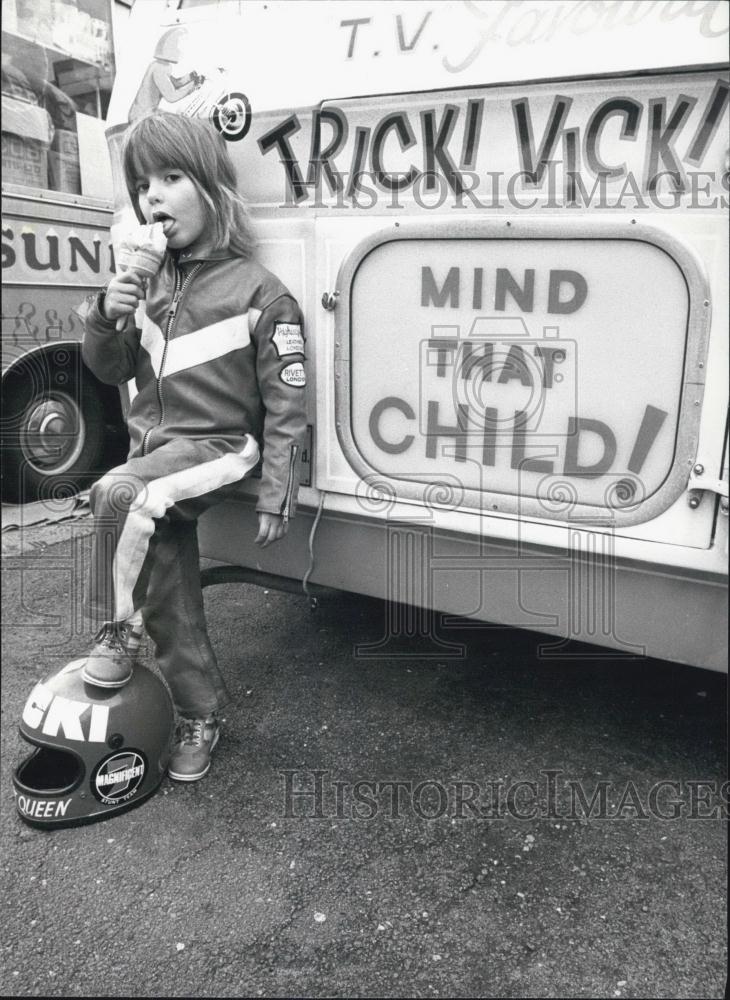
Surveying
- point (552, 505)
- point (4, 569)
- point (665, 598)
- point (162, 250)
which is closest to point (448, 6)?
point (162, 250)

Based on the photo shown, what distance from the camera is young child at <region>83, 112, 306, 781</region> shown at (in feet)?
7.37

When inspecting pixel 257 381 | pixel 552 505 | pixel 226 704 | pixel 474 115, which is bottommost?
pixel 226 704

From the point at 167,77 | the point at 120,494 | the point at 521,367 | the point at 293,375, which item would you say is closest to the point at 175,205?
the point at 167,77

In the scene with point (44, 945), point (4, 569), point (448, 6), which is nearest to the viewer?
point (44, 945)

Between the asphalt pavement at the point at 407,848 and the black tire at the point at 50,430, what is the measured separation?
1661 millimetres

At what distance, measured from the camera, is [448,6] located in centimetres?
201

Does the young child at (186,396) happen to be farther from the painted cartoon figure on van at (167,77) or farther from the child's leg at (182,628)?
the painted cartoon figure on van at (167,77)

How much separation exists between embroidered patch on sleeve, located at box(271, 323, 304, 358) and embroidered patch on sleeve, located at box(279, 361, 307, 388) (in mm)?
37

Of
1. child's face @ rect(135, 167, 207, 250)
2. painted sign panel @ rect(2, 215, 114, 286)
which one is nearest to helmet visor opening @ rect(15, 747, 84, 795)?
child's face @ rect(135, 167, 207, 250)

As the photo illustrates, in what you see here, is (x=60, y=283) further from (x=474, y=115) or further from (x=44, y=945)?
(x=44, y=945)

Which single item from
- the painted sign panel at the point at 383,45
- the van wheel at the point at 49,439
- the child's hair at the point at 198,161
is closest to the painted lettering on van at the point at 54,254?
the van wheel at the point at 49,439

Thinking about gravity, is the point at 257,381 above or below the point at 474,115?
below

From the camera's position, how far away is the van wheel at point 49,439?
443cm

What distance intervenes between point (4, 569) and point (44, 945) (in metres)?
2.52
